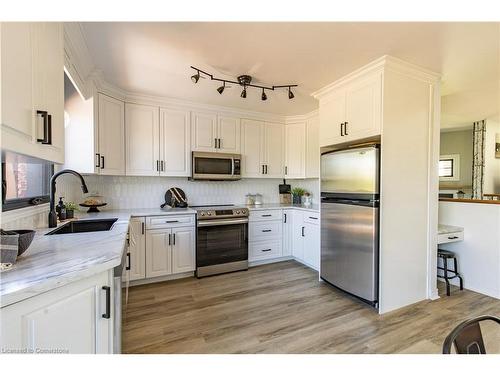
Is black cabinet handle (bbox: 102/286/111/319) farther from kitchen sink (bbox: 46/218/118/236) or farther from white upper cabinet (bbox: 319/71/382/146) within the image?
white upper cabinet (bbox: 319/71/382/146)

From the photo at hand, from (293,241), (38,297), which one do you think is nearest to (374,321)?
(293,241)

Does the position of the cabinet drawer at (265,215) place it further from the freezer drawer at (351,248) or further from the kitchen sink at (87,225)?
the kitchen sink at (87,225)

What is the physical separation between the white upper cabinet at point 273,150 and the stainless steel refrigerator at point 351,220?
1.21 metres

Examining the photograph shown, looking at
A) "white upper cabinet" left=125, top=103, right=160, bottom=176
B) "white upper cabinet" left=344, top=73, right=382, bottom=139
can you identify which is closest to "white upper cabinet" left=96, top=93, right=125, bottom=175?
"white upper cabinet" left=125, top=103, right=160, bottom=176

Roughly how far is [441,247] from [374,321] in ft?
5.78

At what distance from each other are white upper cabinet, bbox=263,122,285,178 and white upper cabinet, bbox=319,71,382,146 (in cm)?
118

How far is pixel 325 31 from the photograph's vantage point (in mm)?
1720

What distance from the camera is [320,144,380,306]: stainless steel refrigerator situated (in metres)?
2.27

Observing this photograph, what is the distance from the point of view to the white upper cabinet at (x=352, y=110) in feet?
7.40

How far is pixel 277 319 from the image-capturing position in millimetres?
2164

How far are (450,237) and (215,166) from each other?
10.1 ft


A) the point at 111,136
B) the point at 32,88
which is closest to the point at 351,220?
the point at 32,88

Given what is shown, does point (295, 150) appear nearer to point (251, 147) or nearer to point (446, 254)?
point (251, 147)
